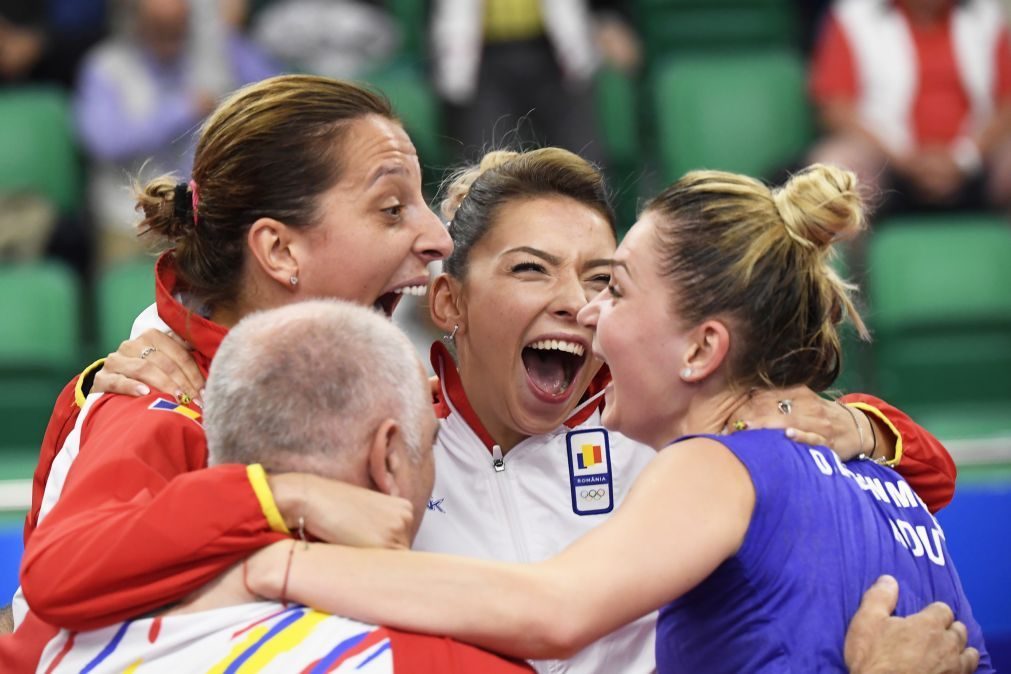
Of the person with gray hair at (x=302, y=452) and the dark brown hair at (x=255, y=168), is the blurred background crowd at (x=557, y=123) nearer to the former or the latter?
the dark brown hair at (x=255, y=168)

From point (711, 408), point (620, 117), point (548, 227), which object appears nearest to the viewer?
point (711, 408)

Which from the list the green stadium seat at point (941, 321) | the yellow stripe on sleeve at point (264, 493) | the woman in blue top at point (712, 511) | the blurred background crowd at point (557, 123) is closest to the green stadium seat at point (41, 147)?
the blurred background crowd at point (557, 123)

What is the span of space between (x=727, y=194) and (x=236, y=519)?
1.05 meters

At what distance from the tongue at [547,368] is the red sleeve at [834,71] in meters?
3.98

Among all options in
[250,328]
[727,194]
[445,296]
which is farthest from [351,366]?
[445,296]

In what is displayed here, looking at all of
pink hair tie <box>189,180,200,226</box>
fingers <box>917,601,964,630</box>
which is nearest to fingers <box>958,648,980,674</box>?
fingers <box>917,601,964,630</box>

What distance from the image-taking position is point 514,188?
316cm

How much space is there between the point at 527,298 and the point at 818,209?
757mm

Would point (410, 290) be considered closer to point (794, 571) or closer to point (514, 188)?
point (514, 188)

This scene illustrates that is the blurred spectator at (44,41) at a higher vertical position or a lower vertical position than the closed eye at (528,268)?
higher

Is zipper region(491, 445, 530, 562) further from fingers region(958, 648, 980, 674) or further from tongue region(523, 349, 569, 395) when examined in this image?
fingers region(958, 648, 980, 674)

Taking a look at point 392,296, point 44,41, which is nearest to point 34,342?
point 44,41

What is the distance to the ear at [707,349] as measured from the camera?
2518 mm

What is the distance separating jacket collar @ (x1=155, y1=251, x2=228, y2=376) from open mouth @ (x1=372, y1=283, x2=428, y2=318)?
14.2 inches
